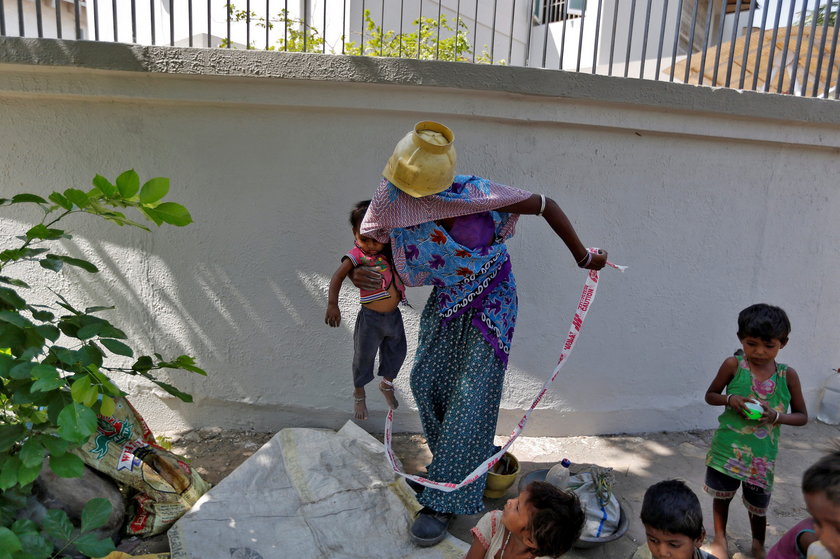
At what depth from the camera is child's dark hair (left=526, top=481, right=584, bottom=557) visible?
1957 mm

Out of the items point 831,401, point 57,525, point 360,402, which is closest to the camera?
point 57,525

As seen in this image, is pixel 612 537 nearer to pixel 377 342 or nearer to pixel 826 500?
pixel 826 500

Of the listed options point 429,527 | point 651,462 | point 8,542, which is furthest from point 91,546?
point 651,462

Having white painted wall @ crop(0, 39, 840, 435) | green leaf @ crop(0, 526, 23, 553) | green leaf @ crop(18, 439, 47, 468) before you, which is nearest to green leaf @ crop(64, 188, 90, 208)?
green leaf @ crop(18, 439, 47, 468)

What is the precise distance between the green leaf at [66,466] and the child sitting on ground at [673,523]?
5.78ft

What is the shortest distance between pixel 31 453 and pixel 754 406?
252 centimetres

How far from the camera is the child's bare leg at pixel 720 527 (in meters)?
2.60

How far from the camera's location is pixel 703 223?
3.59 metres

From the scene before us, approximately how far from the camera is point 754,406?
2402mm

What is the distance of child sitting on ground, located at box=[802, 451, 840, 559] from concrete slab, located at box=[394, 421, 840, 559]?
4.06 ft

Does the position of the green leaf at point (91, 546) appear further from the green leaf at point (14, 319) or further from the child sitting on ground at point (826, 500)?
the child sitting on ground at point (826, 500)

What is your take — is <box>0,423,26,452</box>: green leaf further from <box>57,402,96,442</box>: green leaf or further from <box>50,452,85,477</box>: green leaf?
<box>57,402,96,442</box>: green leaf

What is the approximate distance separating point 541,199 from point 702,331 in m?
1.88

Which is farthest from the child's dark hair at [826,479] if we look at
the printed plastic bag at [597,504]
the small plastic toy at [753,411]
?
the printed plastic bag at [597,504]
